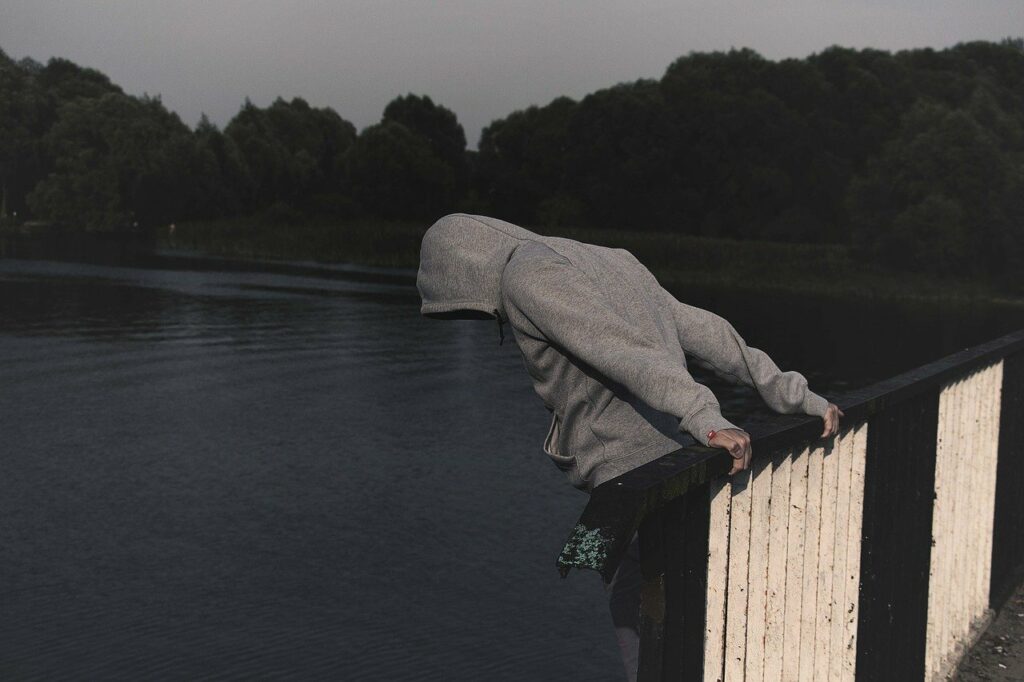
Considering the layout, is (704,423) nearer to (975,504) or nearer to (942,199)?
(975,504)

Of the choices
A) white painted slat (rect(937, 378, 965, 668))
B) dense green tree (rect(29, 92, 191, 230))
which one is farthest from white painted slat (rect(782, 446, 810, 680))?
dense green tree (rect(29, 92, 191, 230))

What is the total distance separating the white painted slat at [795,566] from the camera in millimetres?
2883

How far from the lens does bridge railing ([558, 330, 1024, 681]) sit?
232 centimetres

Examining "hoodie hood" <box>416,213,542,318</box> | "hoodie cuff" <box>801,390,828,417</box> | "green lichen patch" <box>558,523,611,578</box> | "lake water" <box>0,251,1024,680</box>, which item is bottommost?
"lake water" <box>0,251,1024,680</box>

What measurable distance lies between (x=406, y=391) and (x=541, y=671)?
10.7 metres

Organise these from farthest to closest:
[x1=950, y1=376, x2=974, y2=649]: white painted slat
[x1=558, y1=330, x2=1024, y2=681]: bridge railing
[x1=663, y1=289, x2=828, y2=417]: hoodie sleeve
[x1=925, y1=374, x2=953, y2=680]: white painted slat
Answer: [x1=950, y1=376, x2=974, y2=649]: white painted slat < [x1=925, y1=374, x2=953, y2=680]: white painted slat < [x1=663, y1=289, x2=828, y2=417]: hoodie sleeve < [x1=558, y1=330, x2=1024, y2=681]: bridge railing

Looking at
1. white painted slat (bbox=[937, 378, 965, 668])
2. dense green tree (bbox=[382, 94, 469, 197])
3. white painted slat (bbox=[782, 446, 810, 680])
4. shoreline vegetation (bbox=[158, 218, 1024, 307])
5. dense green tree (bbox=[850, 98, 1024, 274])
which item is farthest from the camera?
dense green tree (bbox=[382, 94, 469, 197])

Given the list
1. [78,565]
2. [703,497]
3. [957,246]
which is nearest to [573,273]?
[703,497]

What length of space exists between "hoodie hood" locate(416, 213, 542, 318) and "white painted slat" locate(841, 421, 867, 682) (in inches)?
42.1

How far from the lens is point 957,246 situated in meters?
55.8

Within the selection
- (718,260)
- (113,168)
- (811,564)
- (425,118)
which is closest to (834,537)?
(811,564)

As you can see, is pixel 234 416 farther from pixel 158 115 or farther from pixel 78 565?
pixel 158 115

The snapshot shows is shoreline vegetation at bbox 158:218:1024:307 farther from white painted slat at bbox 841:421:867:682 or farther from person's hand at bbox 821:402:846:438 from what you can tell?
person's hand at bbox 821:402:846:438

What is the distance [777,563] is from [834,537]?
423 millimetres
